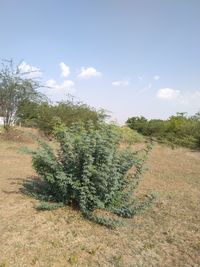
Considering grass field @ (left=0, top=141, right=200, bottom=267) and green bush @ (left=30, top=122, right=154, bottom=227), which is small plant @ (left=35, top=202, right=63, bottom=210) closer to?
grass field @ (left=0, top=141, right=200, bottom=267)

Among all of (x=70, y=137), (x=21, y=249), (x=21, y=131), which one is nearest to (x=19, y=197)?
(x=70, y=137)

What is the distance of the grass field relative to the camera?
11.3ft

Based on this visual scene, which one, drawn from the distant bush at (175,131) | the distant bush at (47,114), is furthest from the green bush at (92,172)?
the distant bush at (175,131)

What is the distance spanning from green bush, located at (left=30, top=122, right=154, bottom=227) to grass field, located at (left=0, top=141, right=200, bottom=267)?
0.67ft

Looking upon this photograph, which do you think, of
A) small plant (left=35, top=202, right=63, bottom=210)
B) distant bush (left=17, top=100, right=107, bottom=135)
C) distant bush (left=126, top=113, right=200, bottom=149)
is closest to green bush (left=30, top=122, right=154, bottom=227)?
small plant (left=35, top=202, right=63, bottom=210)

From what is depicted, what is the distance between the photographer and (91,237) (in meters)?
3.94

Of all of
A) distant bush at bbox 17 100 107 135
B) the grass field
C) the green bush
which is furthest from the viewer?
distant bush at bbox 17 100 107 135

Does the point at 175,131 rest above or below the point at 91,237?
above

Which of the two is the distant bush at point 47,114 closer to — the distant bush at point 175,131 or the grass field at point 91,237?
the distant bush at point 175,131

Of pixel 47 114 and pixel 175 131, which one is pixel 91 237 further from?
pixel 175 131

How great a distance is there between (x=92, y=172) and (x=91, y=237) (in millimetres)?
893

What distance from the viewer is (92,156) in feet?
15.1

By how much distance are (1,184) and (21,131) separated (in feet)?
24.9

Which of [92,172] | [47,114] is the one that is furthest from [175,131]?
[92,172]
